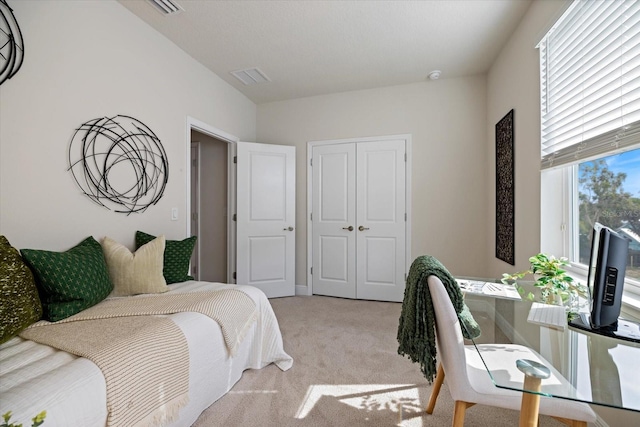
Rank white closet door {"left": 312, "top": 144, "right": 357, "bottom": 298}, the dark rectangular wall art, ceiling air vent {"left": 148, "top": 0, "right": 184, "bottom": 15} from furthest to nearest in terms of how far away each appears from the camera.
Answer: white closet door {"left": 312, "top": 144, "right": 357, "bottom": 298}
the dark rectangular wall art
ceiling air vent {"left": 148, "top": 0, "right": 184, "bottom": 15}

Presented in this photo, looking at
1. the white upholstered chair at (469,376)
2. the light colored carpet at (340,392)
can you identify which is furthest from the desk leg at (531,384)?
the light colored carpet at (340,392)

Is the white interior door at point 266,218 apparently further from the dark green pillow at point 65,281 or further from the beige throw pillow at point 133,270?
the dark green pillow at point 65,281

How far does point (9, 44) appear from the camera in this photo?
1.59 m

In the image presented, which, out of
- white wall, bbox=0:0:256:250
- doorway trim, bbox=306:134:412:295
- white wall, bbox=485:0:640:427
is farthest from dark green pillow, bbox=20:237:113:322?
white wall, bbox=485:0:640:427

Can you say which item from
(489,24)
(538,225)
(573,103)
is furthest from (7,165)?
(489,24)

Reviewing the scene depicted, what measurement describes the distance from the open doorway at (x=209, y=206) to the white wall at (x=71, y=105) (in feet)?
4.45

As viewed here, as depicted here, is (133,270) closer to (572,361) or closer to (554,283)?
(572,361)

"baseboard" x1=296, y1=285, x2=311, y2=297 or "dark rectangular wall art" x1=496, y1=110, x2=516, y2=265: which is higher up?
"dark rectangular wall art" x1=496, y1=110, x2=516, y2=265

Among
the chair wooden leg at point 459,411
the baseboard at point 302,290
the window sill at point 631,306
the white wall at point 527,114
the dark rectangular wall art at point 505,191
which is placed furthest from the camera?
the baseboard at point 302,290

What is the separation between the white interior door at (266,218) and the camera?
3.76 meters

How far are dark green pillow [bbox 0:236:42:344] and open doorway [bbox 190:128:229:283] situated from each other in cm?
273

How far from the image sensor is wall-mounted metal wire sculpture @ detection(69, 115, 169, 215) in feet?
6.54

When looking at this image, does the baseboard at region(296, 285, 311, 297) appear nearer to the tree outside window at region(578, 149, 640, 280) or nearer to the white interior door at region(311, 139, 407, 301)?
the white interior door at region(311, 139, 407, 301)

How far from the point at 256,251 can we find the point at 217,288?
1.73 metres
